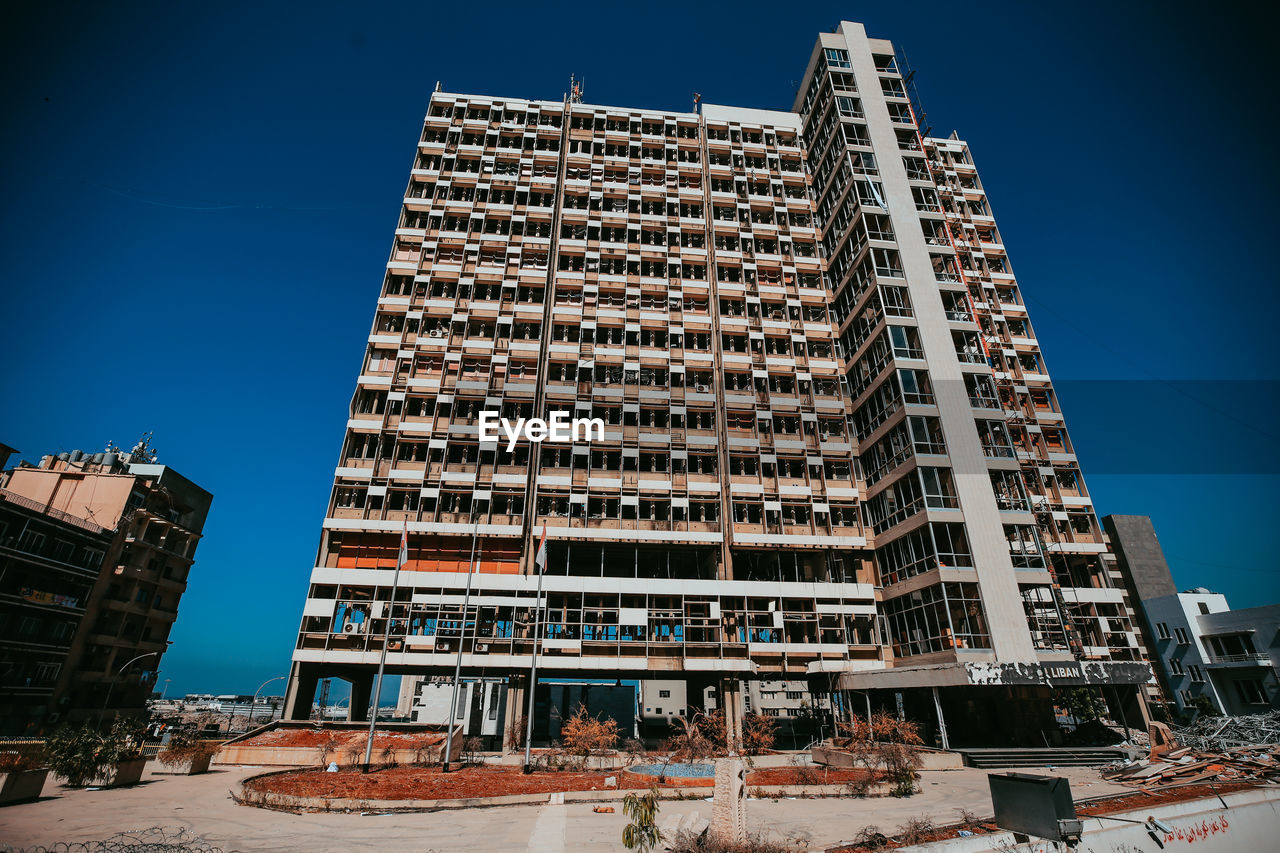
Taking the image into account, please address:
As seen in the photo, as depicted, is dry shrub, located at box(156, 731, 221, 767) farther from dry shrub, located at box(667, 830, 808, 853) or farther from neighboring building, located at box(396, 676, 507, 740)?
dry shrub, located at box(667, 830, 808, 853)

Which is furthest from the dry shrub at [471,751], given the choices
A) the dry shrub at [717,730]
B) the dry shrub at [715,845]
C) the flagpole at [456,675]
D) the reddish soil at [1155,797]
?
the reddish soil at [1155,797]

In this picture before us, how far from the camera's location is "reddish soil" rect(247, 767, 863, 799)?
66.0 feet

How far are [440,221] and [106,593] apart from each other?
145 ft

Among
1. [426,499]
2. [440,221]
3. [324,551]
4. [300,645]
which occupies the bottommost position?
[300,645]

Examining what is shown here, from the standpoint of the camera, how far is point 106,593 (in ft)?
176

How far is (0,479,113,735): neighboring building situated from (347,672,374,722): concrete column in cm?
2424

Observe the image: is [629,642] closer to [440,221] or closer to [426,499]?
[426,499]

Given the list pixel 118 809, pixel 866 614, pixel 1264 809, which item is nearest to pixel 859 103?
pixel 866 614

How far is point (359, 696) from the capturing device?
4200 centimetres

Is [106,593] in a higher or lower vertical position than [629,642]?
higher

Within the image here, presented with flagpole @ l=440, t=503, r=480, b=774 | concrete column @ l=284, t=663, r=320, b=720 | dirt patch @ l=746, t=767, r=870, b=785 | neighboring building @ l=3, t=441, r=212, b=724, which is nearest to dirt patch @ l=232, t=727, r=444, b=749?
flagpole @ l=440, t=503, r=480, b=774

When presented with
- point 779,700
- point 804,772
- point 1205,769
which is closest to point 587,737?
point 804,772

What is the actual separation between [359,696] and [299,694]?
18.7 ft

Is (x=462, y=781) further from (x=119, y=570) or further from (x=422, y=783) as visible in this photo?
(x=119, y=570)
